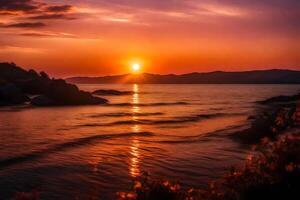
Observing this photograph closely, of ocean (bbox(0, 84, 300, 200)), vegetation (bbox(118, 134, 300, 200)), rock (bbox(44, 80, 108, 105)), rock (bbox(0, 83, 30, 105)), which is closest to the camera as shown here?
vegetation (bbox(118, 134, 300, 200))

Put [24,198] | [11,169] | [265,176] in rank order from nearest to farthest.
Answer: [24,198], [265,176], [11,169]

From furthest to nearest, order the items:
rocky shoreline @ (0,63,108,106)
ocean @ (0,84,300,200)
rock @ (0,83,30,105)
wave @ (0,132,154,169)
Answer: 1. rock @ (0,83,30,105)
2. rocky shoreline @ (0,63,108,106)
3. wave @ (0,132,154,169)
4. ocean @ (0,84,300,200)

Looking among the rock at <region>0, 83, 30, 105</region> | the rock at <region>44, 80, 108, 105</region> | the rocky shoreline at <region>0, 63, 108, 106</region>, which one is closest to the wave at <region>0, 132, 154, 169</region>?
the rocky shoreline at <region>0, 63, 108, 106</region>

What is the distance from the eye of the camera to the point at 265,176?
957 cm

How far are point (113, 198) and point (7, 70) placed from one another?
349ft

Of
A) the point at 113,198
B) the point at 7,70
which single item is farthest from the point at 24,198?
the point at 7,70

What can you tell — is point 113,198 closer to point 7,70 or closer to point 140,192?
point 140,192

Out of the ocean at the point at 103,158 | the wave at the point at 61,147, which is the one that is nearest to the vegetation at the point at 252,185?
the ocean at the point at 103,158

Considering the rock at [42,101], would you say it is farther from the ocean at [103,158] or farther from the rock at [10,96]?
the ocean at [103,158]

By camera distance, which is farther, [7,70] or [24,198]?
[7,70]

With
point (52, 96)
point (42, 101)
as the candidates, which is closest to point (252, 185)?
point (42, 101)

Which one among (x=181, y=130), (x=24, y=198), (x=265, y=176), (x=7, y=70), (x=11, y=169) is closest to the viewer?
(x=24, y=198)

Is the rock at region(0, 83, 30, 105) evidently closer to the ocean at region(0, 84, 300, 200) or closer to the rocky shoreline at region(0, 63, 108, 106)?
the rocky shoreline at region(0, 63, 108, 106)

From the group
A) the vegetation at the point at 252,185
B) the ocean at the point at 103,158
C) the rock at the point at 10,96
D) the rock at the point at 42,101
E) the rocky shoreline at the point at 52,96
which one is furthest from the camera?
the rock at the point at 10,96
